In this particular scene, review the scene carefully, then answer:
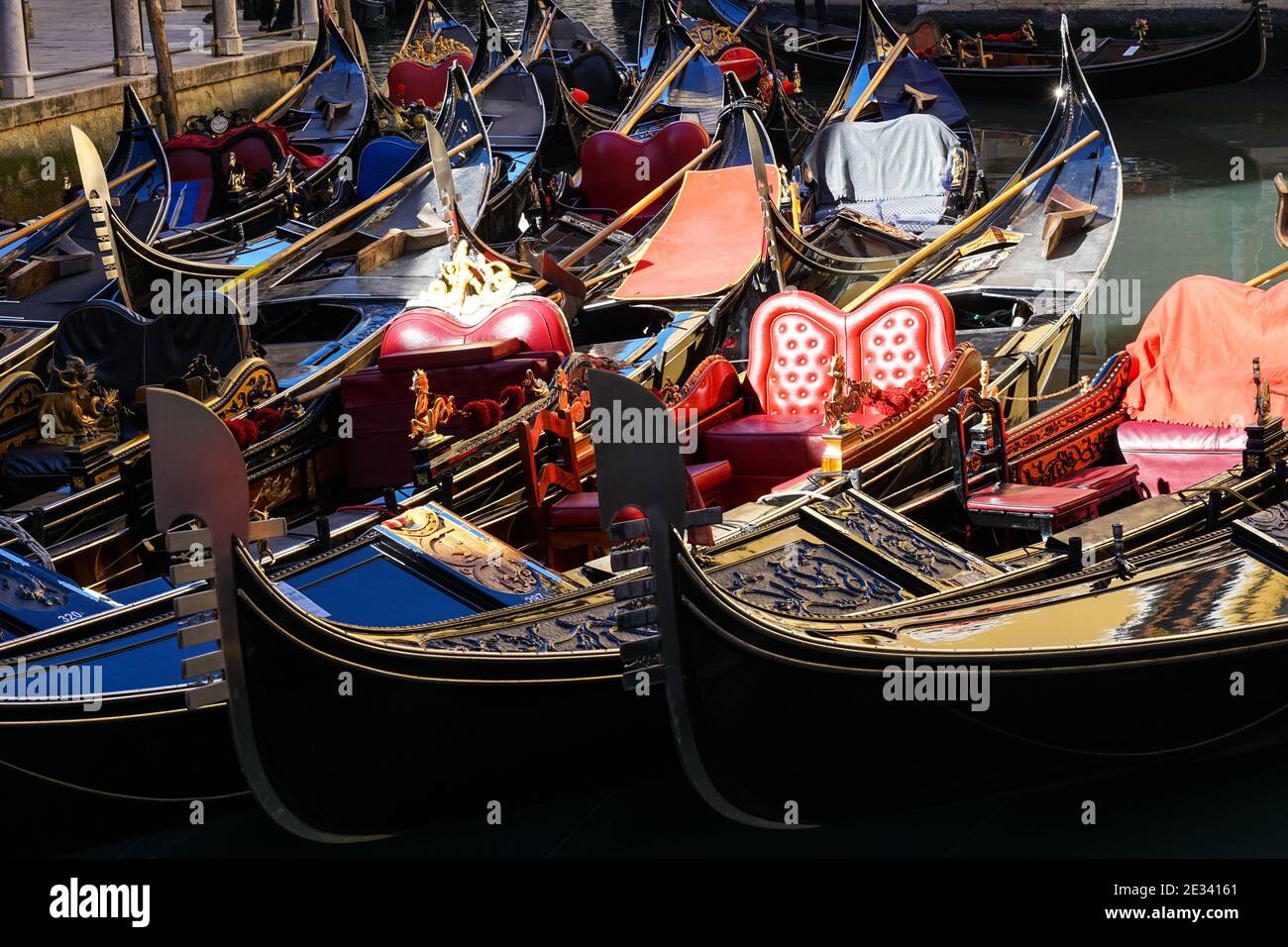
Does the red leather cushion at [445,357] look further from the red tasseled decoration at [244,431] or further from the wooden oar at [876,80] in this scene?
the wooden oar at [876,80]

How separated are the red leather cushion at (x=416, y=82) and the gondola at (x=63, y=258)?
2803 mm

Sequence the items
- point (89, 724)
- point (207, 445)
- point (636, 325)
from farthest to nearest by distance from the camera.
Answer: point (636, 325), point (89, 724), point (207, 445)

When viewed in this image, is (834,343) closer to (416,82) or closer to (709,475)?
(709,475)

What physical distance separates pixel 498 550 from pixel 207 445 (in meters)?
1.12

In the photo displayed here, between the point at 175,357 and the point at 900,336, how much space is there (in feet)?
5.70

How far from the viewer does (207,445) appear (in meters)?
2.45

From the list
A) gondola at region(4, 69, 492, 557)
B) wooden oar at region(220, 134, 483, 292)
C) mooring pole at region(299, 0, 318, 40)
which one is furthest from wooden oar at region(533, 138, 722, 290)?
mooring pole at region(299, 0, 318, 40)

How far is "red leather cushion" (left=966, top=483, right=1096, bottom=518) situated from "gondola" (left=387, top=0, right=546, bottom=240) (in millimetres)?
3189

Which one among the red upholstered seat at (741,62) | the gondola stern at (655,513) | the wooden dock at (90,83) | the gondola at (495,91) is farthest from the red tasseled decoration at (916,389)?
the wooden dock at (90,83)

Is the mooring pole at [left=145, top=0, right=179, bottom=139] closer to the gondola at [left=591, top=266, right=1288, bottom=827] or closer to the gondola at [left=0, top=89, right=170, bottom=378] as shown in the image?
the gondola at [left=0, top=89, right=170, bottom=378]

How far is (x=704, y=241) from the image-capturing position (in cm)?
566

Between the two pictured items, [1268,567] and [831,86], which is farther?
[831,86]
